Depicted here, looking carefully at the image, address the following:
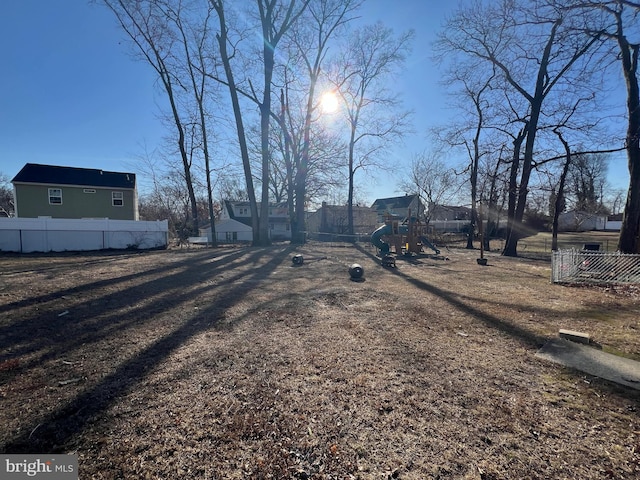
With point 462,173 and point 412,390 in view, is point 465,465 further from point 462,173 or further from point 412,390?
point 462,173

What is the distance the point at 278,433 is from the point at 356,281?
6.54m

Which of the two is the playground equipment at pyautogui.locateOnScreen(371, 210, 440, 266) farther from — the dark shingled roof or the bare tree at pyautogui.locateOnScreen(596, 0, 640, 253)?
the dark shingled roof

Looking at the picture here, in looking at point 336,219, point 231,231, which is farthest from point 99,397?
point 336,219

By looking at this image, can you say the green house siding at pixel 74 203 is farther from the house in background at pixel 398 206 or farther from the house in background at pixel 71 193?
the house in background at pixel 398 206

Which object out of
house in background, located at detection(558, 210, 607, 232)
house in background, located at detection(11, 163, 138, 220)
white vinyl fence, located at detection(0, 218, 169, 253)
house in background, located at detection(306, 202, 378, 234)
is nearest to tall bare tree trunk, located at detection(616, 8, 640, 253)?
white vinyl fence, located at detection(0, 218, 169, 253)

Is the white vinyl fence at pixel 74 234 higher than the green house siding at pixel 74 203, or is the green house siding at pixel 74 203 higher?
the green house siding at pixel 74 203

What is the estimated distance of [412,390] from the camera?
9.17 ft

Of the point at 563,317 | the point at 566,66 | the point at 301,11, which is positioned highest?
the point at 301,11

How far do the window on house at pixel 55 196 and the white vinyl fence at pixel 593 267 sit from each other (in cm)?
3343

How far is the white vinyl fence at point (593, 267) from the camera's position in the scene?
8227 mm

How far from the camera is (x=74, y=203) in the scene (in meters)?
23.9

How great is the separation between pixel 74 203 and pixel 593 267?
1330 inches

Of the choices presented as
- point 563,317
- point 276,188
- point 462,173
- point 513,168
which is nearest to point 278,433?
point 563,317

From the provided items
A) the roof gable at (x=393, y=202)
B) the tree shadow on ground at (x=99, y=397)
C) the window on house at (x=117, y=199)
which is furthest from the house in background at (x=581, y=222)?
the window on house at (x=117, y=199)
